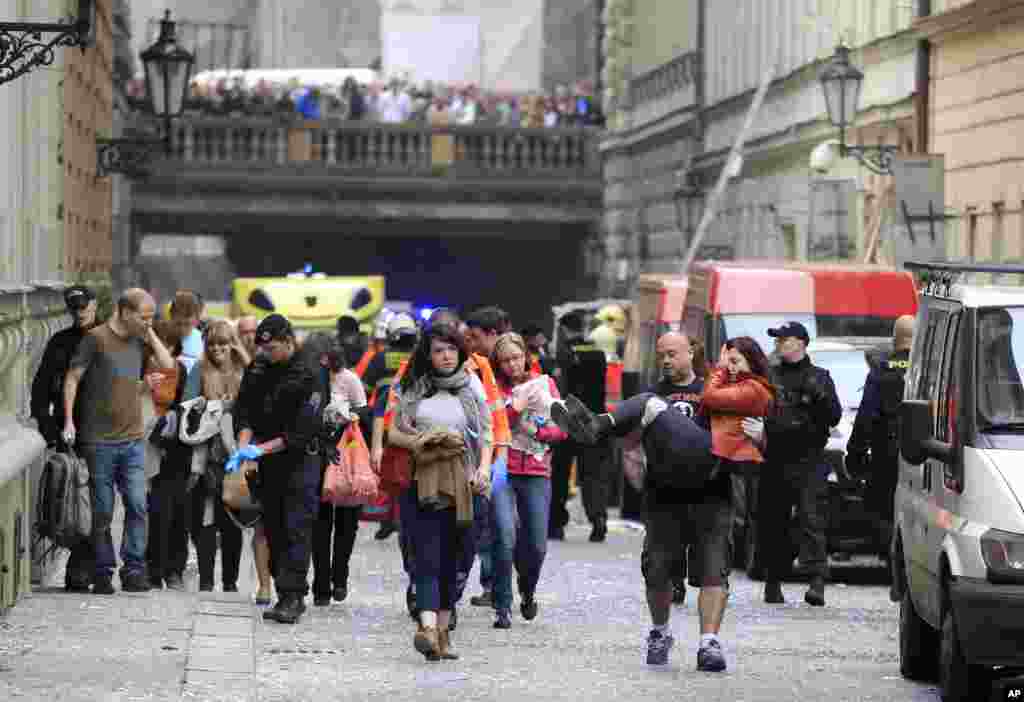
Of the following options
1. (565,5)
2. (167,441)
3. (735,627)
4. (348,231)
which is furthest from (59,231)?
(565,5)

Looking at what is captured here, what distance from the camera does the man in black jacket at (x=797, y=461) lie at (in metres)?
17.5

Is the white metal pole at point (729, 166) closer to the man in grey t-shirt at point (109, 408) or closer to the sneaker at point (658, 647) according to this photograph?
the man in grey t-shirt at point (109, 408)

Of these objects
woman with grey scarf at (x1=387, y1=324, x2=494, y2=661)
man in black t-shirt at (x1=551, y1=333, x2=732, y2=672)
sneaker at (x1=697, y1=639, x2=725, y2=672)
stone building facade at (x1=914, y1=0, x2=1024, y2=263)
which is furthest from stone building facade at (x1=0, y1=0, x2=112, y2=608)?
stone building facade at (x1=914, y1=0, x2=1024, y2=263)

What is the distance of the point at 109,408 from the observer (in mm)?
16047

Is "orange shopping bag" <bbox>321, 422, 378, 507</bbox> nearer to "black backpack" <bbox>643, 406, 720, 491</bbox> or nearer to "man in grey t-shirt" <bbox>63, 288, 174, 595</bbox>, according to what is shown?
"man in grey t-shirt" <bbox>63, 288, 174, 595</bbox>

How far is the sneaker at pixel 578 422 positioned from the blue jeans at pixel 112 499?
3426 millimetres

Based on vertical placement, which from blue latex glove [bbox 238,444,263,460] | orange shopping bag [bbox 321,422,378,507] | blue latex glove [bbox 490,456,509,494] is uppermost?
blue latex glove [bbox 238,444,263,460]

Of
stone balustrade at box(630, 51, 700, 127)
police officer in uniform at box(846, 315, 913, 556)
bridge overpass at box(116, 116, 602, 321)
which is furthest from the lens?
bridge overpass at box(116, 116, 602, 321)

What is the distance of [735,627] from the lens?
637 inches

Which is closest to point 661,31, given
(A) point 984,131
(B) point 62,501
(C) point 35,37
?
(A) point 984,131

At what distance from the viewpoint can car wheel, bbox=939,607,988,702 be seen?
11773mm

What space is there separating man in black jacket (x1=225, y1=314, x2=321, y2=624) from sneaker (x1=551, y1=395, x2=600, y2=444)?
6.69ft

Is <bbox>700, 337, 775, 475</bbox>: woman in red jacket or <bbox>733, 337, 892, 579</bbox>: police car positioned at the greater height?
<bbox>700, 337, 775, 475</bbox>: woman in red jacket

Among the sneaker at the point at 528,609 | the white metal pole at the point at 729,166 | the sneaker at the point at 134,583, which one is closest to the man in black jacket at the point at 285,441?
the sneaker at the point at 134,583
